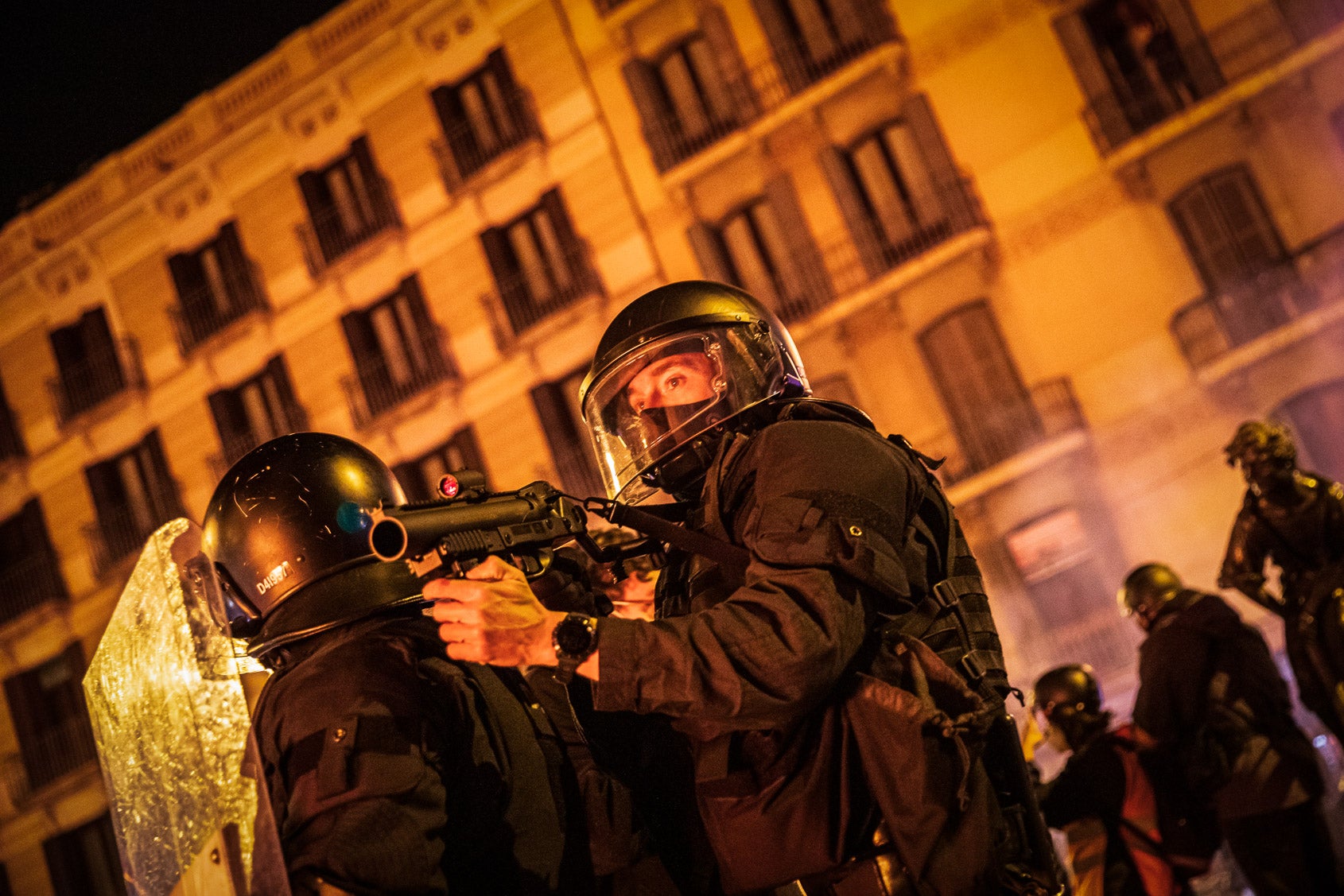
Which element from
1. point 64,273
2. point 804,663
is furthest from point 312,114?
point 804,663

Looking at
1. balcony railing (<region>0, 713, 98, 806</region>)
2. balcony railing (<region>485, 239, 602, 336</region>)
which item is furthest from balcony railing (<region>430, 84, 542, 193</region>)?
balcony railing (<region>0, 713, 98, 806</region>)

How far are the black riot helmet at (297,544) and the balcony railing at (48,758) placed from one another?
1891 cm

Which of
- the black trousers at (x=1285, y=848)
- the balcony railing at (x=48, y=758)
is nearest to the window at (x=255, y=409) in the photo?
the balcony railing at (x=48, y=758)

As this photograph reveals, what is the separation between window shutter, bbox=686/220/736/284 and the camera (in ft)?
53.5

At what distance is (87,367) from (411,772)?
839 inches

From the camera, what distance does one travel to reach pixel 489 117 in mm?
17984

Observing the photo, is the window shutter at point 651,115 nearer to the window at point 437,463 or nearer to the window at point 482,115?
the window at point 482,115

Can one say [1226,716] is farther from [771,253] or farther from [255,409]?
[255,409]

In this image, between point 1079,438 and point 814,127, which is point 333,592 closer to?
point 1079,438

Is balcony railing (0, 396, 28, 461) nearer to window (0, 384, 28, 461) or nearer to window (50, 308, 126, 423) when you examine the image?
window (0, 384, 28, 461)

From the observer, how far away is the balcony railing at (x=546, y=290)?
55.4 feet

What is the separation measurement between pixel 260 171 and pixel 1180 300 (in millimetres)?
14804

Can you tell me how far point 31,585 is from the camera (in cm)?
2031

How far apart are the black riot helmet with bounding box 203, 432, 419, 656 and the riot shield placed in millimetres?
307
